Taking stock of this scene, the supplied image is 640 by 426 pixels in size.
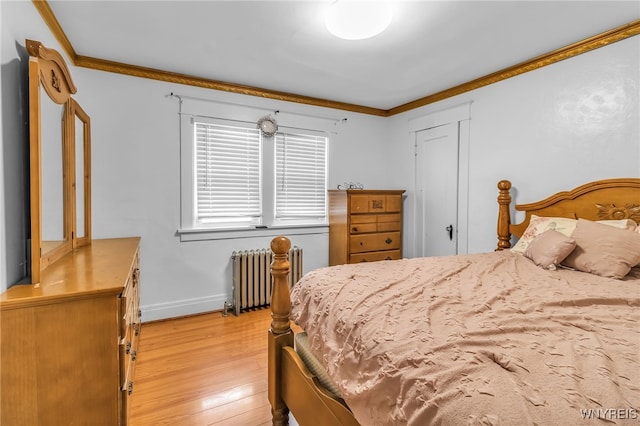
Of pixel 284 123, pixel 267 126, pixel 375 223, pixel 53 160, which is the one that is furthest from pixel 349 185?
pixel 53 160

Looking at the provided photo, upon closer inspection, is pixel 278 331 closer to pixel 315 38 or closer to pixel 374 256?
pixel 315 38

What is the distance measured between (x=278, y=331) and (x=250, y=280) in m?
1.83

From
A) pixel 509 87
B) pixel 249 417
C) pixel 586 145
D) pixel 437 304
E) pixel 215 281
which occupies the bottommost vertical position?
pixel 249 417

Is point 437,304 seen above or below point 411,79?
below

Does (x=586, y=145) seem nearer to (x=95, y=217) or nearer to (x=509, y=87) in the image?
(x=509, y=87)

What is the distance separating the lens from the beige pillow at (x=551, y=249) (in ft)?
6.82

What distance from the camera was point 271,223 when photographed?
379cm

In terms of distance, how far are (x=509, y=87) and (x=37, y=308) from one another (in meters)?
3.86

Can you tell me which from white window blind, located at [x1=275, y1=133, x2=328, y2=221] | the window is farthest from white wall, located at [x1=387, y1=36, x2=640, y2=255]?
the window

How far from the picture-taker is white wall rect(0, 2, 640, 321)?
2424mm

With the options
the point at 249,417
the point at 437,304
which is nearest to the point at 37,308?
the point at 249,417

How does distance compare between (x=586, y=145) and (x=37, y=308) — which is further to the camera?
(x=586, y=145)

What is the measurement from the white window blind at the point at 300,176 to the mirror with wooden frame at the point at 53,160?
1.95 metres

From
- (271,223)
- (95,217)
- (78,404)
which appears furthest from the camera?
(271,223)
